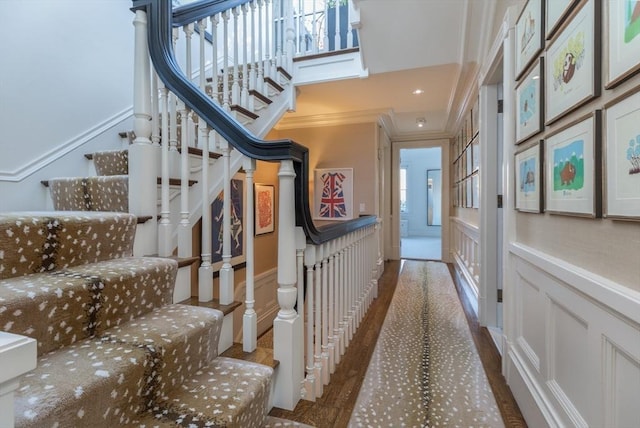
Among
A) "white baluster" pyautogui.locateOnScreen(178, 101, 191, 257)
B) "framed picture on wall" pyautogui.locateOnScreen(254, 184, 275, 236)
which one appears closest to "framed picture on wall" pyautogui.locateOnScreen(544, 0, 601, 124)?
"white baluster" pyautogui.locateOnScreen(178, 101, 191, 257)

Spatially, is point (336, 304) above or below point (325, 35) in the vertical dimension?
below

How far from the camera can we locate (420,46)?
244cm

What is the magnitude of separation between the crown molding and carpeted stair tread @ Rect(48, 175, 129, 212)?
2959 mm

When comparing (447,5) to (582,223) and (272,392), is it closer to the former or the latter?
(582,223)

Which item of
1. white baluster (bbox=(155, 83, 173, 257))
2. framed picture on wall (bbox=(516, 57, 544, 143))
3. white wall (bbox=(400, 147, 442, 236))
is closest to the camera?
framed picture on wall (bbox=(516, 57, 544, 143))

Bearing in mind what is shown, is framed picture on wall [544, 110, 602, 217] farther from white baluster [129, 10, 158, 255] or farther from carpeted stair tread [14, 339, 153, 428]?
white baluster [129, 10, 158, 255]

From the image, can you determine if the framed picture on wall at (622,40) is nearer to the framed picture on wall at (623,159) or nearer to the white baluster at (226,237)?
the framed picture on wall at (623,159)

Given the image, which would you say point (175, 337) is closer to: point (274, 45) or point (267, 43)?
point (267, 43)

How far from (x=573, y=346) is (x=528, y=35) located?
1.36 meters

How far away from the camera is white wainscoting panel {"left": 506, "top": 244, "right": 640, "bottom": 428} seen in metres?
0.79

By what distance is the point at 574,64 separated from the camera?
1.03 metres

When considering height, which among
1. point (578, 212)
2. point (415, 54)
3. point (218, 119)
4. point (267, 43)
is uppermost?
point (267, 43)

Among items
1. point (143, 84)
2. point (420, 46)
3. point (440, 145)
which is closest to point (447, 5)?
point (420, 46)

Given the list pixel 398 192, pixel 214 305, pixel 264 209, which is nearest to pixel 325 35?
pixel 264 209
